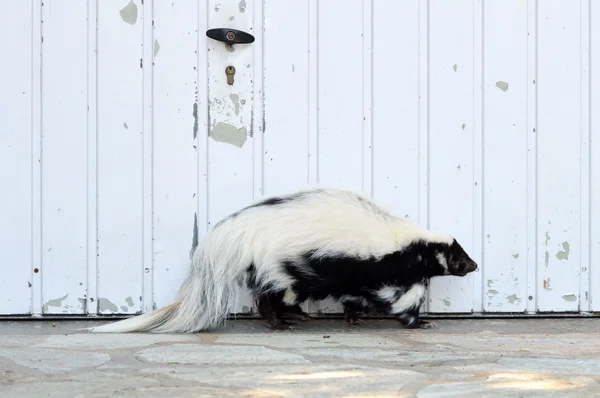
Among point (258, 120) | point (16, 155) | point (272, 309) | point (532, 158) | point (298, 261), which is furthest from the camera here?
point (532, 158)

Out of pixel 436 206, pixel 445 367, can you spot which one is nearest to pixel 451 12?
pixel 436 206

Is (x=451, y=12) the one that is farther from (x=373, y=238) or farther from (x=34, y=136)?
(x=34, y=136)

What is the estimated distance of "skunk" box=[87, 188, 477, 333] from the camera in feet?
13.8

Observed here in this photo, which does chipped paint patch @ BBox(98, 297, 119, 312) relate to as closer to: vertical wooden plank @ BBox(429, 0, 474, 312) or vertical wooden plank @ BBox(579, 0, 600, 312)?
vertical wooden plank @ BBox(429, 0, 474, 312)

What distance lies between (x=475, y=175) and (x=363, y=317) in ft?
3.11

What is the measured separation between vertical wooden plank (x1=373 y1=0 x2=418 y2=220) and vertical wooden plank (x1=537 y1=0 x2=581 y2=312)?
0.67 metres

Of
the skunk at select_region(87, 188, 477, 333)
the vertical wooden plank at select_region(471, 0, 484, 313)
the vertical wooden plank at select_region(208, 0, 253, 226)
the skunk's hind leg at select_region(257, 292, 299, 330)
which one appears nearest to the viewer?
the skunk at select_region(87, 188, 477, 333)

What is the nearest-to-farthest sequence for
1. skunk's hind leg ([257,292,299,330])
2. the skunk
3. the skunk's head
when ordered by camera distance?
the skunk < skunk's hind leg ([257,292,299,330]) < the skunk's head

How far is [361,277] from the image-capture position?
427cm

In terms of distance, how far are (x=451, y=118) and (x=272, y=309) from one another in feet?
4.47

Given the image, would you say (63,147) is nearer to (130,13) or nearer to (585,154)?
(130,13)

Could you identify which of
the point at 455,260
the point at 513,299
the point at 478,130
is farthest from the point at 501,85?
the point at 513,299

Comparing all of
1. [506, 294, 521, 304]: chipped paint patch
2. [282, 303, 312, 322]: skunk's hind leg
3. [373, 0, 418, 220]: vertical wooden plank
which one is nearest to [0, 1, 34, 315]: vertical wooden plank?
[282, 303, 312, 322]: skunk's hind leg

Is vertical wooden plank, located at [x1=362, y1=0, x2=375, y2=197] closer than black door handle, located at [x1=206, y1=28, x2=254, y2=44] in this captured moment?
No
